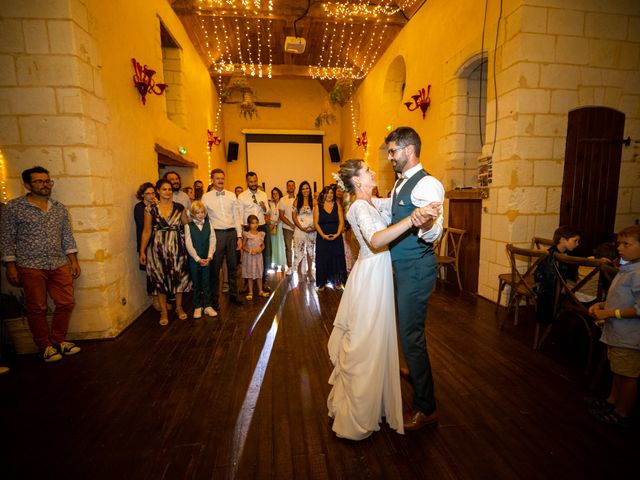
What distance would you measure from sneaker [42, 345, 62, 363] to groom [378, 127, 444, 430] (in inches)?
112

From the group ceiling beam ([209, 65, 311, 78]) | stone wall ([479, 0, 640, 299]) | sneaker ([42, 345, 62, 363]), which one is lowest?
sneaker ([42, 345, 62, 363])

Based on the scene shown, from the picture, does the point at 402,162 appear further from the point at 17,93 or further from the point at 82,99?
the point at 17,93

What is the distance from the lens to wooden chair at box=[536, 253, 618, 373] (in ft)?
7.18

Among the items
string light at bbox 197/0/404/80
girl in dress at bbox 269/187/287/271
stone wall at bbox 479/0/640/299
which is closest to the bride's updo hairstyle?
stone wall at bbox 479/0/640/299

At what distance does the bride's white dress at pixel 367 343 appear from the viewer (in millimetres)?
1630

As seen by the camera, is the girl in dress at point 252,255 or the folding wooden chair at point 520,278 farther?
the girl in dress at point 252,255

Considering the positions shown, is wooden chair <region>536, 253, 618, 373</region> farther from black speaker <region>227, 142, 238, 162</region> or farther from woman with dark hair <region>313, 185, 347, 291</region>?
black speaker <region>227, 142, 238, 162</region>

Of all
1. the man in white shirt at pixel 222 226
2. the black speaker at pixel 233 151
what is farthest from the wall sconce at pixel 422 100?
the black speaker at pixel 233 151

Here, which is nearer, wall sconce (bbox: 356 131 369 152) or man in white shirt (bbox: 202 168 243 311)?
man in white shirt (bbox: 202 168 243 311)

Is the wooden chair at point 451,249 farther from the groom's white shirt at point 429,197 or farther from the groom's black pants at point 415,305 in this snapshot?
the groom's white shirt at point 429,197

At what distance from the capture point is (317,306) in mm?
3891

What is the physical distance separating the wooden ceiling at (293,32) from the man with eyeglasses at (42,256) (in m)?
4.46

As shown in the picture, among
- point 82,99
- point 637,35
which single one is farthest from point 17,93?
point 637,35

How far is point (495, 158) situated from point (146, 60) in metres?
4.51
